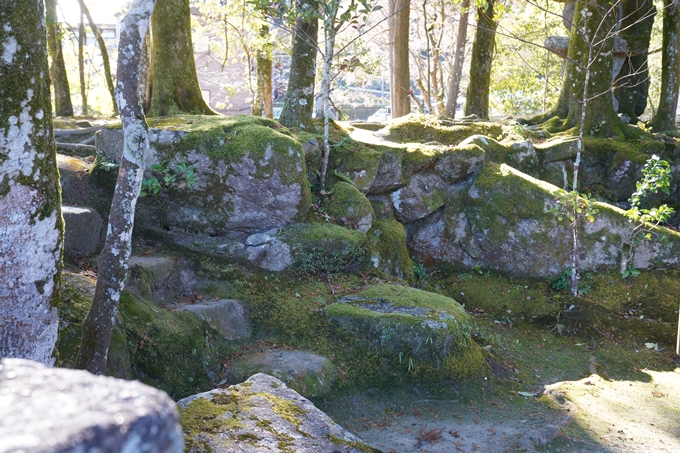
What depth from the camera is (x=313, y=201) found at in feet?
27.8

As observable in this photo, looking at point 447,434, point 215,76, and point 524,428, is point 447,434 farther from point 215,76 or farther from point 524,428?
point 215,76

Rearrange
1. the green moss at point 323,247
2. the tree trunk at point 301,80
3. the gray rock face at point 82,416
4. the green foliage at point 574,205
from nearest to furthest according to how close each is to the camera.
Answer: the gray rock face at point 82,416
the green moss at point 323,247
the green foliage at point 574,205
the tree trunk at point 301,80

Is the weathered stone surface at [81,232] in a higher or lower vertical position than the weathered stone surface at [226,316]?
higher

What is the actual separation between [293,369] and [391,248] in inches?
144

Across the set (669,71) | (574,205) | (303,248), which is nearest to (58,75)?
(303,248)

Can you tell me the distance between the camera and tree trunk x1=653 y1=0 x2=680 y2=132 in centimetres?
1373

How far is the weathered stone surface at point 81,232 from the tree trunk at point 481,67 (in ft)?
35.4

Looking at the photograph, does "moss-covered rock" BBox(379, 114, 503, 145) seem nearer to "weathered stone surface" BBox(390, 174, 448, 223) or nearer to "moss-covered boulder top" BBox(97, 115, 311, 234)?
"weathered stone surface" BBox(390, 174, 448, 223)

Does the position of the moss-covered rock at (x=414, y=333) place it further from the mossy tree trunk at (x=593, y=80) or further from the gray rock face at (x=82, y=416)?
the mossy tree trunk at (x=593, y=80)

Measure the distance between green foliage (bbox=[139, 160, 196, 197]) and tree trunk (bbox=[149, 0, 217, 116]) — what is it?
229 centimetres

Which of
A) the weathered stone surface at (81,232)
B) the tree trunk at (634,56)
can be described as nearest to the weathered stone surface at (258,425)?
the weathered stone surface at (81,232)

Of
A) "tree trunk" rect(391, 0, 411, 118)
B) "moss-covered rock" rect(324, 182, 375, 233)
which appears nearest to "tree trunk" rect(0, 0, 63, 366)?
"moss-covered rock" rect(324, 182, 375, 233)

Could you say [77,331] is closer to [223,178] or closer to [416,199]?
[223,178]

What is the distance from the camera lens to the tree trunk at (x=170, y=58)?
30.4 ft
